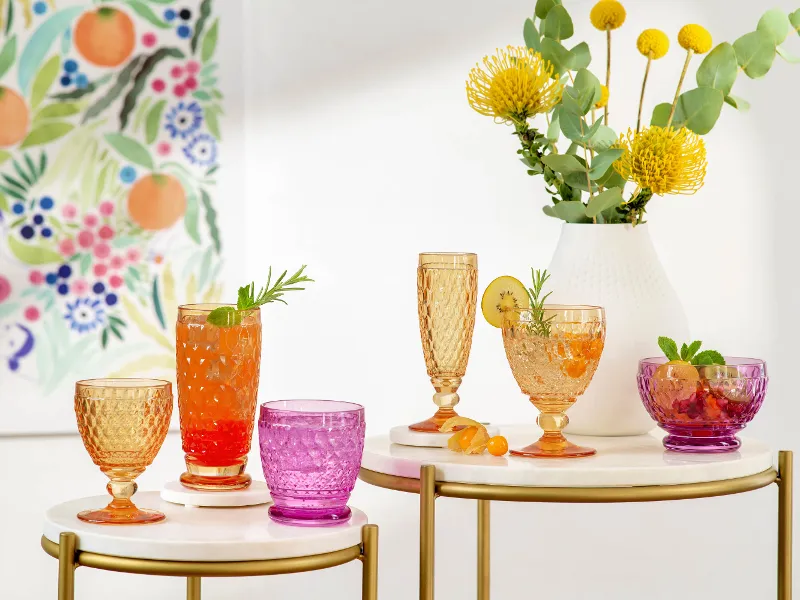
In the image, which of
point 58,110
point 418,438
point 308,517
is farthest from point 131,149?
point 308,517

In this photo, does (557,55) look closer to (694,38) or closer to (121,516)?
(694,38)

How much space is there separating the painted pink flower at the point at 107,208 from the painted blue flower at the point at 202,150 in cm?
19

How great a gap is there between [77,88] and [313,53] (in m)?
0.50

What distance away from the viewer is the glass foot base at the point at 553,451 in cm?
141

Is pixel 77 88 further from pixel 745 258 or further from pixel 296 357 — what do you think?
pixel 745 258

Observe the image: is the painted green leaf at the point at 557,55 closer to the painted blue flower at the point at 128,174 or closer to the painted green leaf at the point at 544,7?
the painted green leaf at the point at 544,7

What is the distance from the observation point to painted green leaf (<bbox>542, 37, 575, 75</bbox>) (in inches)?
65.2

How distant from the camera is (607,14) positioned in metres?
1.65

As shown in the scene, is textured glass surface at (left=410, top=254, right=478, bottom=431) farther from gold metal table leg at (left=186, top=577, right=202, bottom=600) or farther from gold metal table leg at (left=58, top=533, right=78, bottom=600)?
gold metal table leg at (left=58, top=533, right=78, bottom=600)

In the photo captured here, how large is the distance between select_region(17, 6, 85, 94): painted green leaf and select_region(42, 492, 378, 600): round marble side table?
54.4 inches

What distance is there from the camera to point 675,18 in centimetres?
243

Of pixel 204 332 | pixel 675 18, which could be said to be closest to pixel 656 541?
pixel 675 18

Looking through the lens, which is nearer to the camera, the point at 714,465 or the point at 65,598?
the point at 65,598

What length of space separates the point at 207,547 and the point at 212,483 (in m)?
0.23
